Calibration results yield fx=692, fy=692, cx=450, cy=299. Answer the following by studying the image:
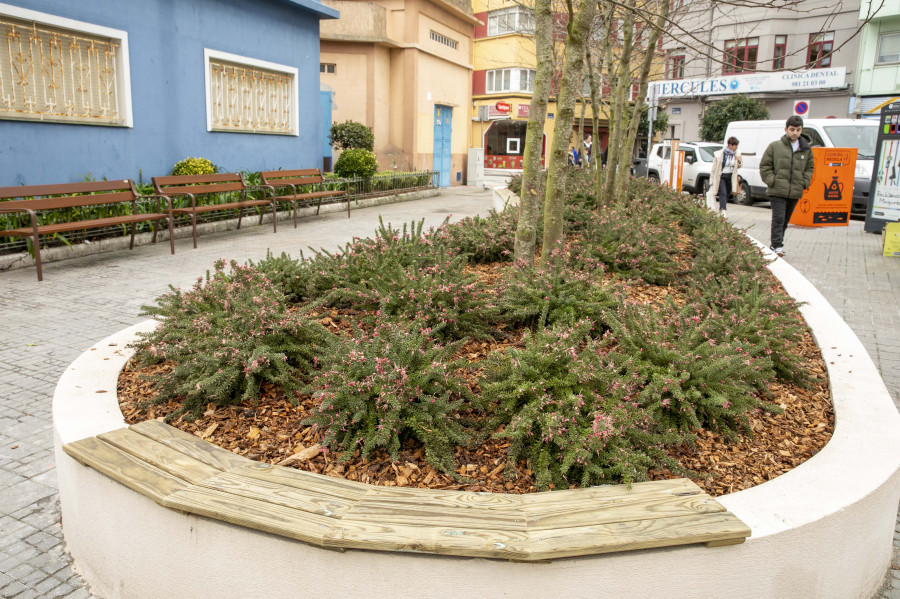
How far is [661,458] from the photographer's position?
9.62ft

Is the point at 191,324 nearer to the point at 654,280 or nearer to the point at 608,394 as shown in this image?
the point at 608,394

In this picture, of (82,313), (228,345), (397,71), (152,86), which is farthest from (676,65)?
(228,345)

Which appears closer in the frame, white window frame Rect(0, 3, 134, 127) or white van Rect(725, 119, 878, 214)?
white window frame Rect(0, 3, 134, 127)

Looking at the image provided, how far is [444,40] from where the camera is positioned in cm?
2302

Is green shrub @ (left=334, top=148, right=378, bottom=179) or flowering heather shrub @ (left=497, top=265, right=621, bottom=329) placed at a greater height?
green shrub @ (left=334, top=148, right=378, bottom=179)

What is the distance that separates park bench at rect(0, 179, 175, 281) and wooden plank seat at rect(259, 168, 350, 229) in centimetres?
263

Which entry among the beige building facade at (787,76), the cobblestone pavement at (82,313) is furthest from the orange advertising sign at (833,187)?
the beige building facade at (787,76)

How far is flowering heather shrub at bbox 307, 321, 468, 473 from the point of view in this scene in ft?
9.71

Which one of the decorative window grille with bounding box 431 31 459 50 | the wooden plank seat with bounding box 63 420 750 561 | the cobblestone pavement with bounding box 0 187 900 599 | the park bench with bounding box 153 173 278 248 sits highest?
the decorative window grille with bounding box 431 31 459 50

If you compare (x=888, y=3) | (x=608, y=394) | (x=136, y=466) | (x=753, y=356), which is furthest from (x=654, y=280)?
(x=888, y=3)

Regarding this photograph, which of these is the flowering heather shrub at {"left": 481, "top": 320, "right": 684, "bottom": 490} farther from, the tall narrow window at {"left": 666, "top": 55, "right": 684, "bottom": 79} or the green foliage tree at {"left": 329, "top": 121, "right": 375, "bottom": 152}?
the green foliage tree at {"left": 329, "top": 121, "right": 375, "bottom": 152}

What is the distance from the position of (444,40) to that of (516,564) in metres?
22.9

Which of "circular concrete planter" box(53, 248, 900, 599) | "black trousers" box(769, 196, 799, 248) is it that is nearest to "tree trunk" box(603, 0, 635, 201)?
"black trousers" box(769, 196, 799, 248)

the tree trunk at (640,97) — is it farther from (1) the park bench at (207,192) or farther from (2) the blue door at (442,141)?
(2) the blue door at (442,141)
